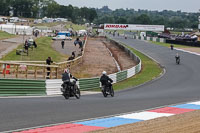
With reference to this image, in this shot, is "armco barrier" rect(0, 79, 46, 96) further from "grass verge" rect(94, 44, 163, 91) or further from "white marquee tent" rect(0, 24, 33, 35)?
"white marquee tent" rect(0, 24, 33, 35)

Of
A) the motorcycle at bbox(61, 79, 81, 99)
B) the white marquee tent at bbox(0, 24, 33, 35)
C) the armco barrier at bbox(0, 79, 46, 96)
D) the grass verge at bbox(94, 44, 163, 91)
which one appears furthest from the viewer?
the white marquee tent at bbox(0, 24, 33, 35)

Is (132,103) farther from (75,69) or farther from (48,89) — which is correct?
(75,69)

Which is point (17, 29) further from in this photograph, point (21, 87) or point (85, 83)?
point (21, 87)

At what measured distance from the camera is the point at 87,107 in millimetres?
17219

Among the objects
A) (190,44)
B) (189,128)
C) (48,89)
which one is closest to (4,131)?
(189,128)

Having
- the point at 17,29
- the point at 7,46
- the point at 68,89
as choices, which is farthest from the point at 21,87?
the point at 17,29

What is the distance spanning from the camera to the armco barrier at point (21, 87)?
21.2 metres

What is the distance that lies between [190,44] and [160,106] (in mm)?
63304

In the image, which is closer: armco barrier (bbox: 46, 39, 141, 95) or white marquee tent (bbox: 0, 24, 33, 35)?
armco barrier (bbox: 46, 39, 141, 95)

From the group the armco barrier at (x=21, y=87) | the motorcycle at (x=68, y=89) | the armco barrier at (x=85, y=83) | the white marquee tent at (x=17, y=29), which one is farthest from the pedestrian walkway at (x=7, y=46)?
the white marquee tent at (x=17, y=29)

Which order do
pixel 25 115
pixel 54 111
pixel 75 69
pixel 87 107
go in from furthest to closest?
pixel 75 69, pixel 87 107, pixel 54 111, pixel 25 115

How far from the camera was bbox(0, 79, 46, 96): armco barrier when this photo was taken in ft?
69.4

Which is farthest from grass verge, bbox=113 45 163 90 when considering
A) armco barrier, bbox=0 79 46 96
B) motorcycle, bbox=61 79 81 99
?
motorcycle, bbox=61 79 81 99

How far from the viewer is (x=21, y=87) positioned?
22.1 meters
